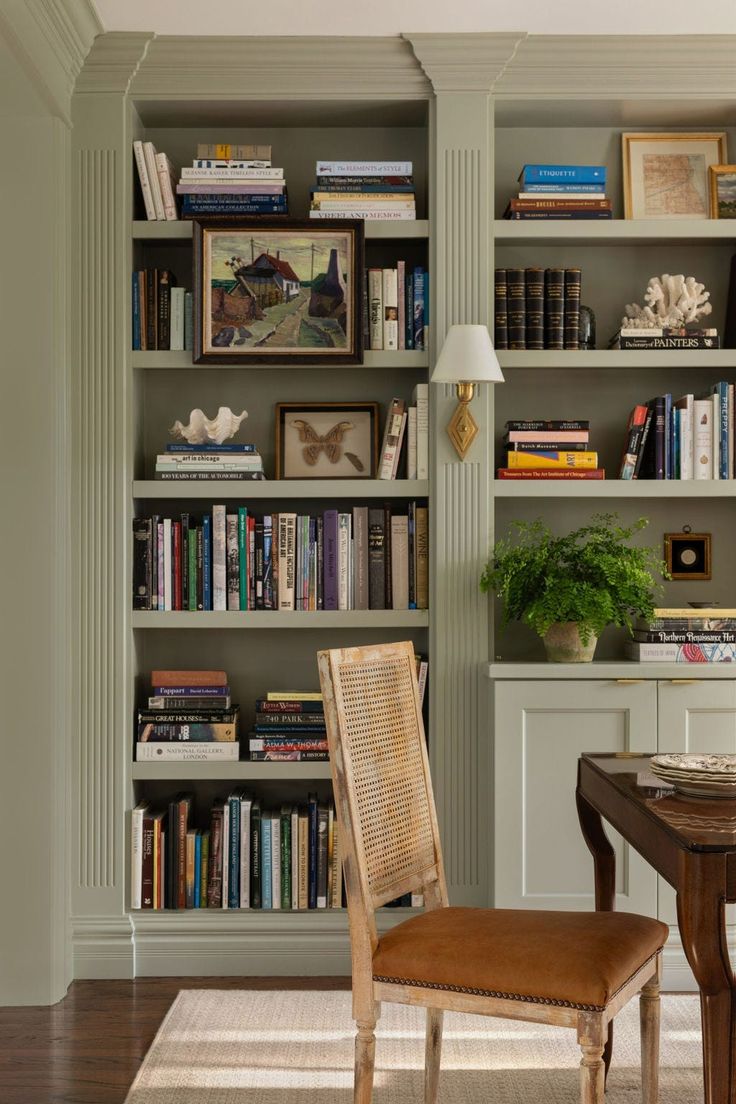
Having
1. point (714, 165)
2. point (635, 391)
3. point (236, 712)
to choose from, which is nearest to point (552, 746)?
point (236, 712)

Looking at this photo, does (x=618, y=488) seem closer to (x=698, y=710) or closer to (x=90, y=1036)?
(x=698, y=710)

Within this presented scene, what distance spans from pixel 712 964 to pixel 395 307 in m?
2.25

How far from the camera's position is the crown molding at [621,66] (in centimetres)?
326

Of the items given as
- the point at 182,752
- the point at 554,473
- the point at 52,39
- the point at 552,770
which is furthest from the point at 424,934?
the point at 52,39

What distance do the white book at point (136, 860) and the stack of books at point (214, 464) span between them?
1035 millimetres

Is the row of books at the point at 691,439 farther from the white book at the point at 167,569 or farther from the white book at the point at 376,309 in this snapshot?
the white book at the point at 167,569

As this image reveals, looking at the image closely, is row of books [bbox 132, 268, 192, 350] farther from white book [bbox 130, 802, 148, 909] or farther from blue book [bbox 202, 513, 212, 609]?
white book [bbox 130, 802, 148, 909]

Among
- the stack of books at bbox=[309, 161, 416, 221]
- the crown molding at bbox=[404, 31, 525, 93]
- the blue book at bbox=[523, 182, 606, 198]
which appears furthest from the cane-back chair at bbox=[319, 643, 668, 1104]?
the crown molding at bbox=[404, 31, 525, 93]

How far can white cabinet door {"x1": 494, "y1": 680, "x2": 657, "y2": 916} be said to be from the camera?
3.13 meters

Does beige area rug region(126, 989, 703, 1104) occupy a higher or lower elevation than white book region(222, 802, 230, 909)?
lower

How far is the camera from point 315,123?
353 cm

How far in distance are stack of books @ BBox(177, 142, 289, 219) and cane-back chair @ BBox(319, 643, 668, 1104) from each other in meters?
1.71

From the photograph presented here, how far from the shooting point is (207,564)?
3.33 metres

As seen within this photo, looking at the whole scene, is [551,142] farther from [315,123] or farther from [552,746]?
[552,746]
